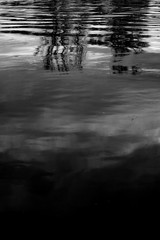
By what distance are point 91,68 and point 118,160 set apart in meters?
4.09

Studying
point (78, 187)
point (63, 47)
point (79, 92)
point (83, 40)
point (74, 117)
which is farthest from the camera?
point (83, 40)

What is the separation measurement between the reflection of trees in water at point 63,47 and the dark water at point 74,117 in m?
0.03

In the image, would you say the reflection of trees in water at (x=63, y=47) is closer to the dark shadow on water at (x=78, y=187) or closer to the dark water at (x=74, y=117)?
the dark water at (x=74, y=117)

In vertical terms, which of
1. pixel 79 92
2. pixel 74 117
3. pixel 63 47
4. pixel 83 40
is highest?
pixel 83 40

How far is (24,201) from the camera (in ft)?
9.63

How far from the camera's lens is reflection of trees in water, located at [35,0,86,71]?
764cm

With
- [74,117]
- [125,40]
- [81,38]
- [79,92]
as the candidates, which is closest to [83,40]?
[81,38]

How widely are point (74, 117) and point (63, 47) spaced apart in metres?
5.16

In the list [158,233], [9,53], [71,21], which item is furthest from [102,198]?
[71,21]

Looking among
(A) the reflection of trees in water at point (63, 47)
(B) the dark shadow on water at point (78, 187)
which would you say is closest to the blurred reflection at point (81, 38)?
(A) the reflection of trees in water at point (63, 47)

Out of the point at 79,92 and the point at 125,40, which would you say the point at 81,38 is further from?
the point at 79,92

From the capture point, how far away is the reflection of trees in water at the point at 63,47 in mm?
7642

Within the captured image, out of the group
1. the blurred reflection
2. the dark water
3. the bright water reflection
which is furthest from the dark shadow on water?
the blurred reflection

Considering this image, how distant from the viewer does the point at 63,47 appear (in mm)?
9305
